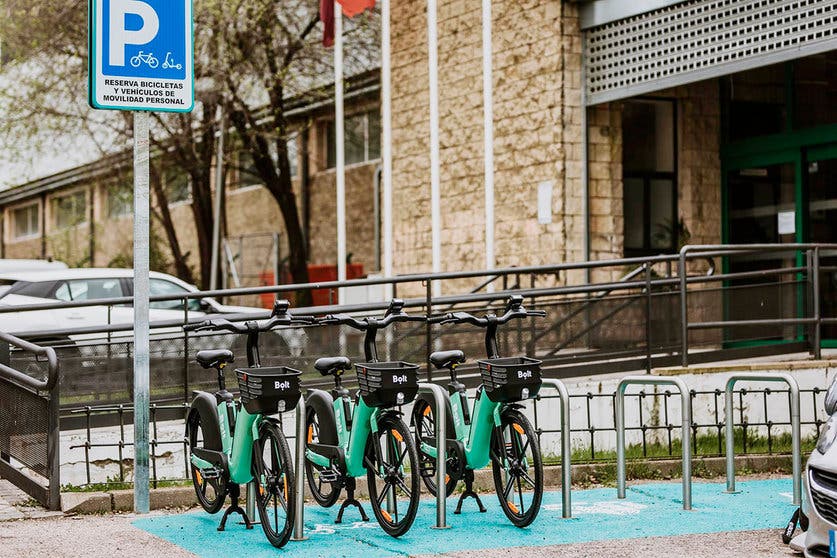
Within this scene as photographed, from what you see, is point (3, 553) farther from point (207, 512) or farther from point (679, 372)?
point (679, 372)

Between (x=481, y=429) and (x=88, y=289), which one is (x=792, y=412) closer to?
(x=481, y=429)

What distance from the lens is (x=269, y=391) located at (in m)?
7.73

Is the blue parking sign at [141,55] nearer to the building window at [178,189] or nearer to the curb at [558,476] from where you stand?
the curb at [558,476]

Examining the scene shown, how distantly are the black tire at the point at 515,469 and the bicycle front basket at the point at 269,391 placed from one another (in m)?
1.39

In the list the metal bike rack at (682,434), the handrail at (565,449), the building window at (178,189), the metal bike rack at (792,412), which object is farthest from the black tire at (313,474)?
the building window at (178,189)

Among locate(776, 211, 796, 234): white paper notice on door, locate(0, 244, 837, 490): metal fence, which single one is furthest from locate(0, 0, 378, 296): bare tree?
locate(0, 244, 837, 490): metal fence

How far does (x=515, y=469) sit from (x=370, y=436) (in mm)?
953

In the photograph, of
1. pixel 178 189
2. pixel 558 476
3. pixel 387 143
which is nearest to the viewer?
pixel 558 476

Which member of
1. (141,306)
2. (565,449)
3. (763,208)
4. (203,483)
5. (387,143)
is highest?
(387,143)

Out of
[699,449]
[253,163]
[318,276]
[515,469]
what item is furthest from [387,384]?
[253,163]

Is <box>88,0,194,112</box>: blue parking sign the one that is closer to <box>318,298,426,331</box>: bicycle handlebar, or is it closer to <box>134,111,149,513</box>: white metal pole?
<box>134,111,149,513</box>: white metal pole

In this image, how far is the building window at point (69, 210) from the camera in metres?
40.6

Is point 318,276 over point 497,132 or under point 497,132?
under

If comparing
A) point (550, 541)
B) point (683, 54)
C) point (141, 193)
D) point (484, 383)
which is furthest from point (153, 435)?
point (683, 54)
